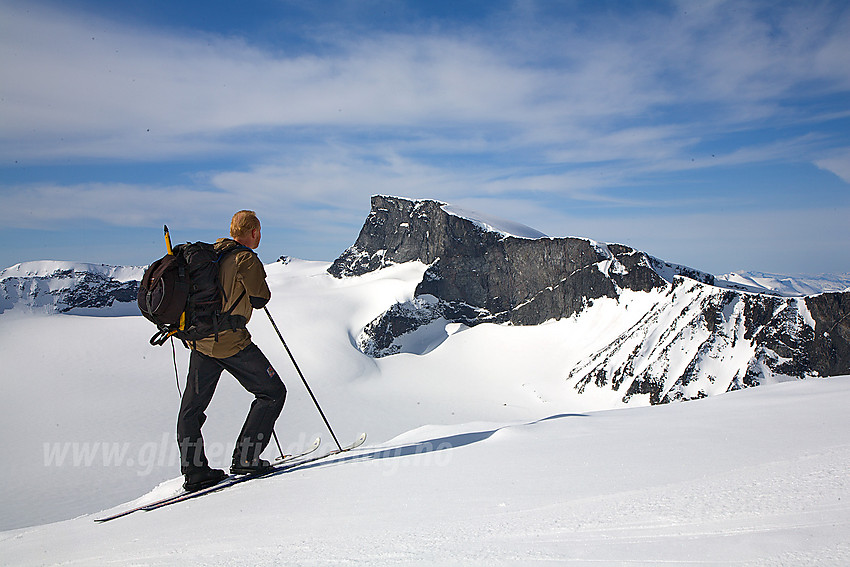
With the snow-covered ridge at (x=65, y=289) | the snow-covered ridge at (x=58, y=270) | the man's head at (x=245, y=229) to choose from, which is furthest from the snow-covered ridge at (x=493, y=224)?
the man's head at (x=245, y=229)

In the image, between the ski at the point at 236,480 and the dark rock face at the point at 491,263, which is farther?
the dark rock face at the point at 491,263

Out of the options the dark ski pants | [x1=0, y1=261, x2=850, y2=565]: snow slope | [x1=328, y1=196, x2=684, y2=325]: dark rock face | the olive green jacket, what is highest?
[x1=328, y1=196, x2=684, y2=325]: dark rock face

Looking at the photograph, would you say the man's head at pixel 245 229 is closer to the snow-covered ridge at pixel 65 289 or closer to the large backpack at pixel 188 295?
the large backpack at pixel 188 295

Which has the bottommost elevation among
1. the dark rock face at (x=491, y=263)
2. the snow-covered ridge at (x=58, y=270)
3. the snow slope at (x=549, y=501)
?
the snow slope at (x=549, y=501)

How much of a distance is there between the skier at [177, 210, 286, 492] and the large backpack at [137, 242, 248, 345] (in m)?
0.07

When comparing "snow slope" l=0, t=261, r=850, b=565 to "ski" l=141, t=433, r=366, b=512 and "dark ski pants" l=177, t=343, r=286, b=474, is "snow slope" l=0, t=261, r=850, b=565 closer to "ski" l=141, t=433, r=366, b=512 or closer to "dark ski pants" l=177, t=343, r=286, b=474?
"ski" l=141, t=433, r=366, b=512

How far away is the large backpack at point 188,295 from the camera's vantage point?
4.08 meters

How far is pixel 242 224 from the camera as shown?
15.5 ft

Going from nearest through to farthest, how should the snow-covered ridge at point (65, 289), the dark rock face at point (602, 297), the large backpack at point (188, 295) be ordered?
the large backpack at point (188, 295), the dark rock face at point (602, 297), the snow-covered ridge at point (65, 289)

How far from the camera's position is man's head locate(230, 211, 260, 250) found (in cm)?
473

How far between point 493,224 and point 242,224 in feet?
197

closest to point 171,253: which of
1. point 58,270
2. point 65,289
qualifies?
point 65,289

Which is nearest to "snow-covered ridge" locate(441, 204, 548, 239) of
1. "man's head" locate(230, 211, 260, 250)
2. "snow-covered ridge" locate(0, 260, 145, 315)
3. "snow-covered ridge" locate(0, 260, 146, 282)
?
"snow-covered ridge" locate(0, 260, 146, 282)

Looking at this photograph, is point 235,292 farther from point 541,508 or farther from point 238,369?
point 541,508
